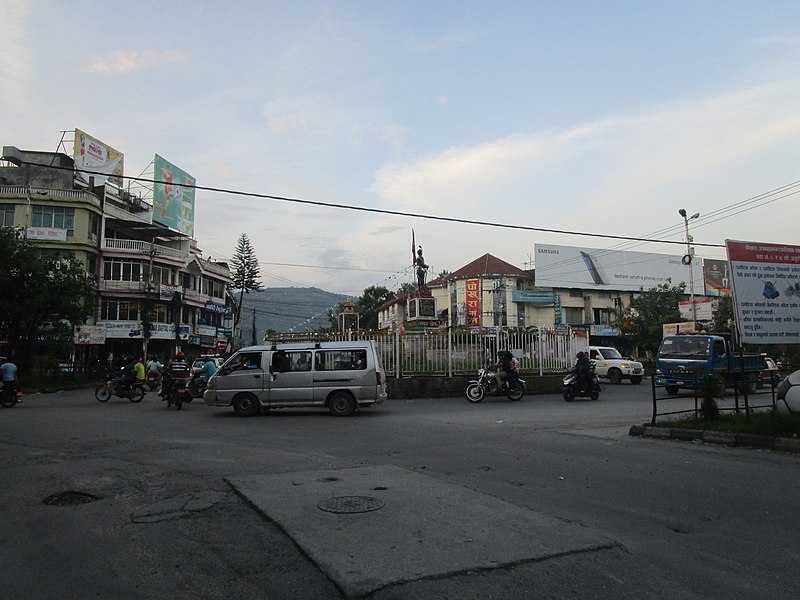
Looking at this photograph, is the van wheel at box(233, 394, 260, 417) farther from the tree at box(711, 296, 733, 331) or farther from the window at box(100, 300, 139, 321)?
the tree at box(711, 296, 733, 331)

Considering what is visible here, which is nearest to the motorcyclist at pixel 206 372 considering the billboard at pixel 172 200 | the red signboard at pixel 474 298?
the billboard at pixel 172 200

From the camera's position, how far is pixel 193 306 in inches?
2105

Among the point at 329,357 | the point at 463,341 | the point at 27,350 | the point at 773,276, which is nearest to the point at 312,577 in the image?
the point at 773,276

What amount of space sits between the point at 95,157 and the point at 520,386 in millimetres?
42945

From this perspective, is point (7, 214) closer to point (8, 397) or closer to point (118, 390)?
point (8, 397)

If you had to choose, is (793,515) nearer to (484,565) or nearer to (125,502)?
(484,565)

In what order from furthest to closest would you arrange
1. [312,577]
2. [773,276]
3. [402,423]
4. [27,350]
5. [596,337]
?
[596,337], [27,350], [402,423], [773,276], [312,577]

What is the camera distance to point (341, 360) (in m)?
14.8

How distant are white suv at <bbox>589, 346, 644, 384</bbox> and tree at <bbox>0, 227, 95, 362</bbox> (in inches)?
1034

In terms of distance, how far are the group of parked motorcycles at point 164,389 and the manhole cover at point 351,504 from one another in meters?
12.9

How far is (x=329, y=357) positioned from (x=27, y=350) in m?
22.5

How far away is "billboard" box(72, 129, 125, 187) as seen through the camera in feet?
150

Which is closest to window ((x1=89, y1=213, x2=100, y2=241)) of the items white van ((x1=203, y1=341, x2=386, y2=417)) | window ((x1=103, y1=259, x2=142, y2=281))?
window ((x1=103, y1=259, x2=142, y2=281))

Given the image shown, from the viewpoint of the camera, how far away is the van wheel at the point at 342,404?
14750 mm
